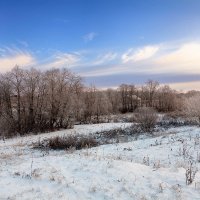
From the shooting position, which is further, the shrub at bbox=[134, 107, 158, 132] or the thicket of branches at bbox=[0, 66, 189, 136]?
the thicket of branches at bbox=[0, 66, 189, 136]

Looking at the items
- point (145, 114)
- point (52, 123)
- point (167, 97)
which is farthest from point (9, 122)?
point (167, 97)

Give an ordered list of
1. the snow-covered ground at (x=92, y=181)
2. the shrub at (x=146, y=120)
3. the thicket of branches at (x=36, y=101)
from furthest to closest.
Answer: the thicket of branches at (x=36, y=101), the shrub at (x=146, y=120), the snow-covered ground at (x=92, y=181)

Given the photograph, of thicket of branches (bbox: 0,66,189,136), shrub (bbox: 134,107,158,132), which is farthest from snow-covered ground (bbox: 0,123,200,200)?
thicket of branches (bbox: 0,66,189,136)

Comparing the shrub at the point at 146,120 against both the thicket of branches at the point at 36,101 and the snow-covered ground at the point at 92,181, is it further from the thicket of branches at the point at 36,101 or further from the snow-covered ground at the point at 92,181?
the snow-covered ground at the point at 92,181

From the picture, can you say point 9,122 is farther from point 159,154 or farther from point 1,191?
point 1,191

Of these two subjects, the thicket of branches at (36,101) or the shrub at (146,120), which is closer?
the shrub at (146,120)

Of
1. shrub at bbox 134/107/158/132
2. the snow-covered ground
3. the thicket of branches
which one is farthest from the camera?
the thicket of branches

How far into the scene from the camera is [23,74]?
39.0 metres

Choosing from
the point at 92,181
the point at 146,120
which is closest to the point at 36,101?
the point at 146,120

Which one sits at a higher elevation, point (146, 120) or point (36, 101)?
point (36, 101)

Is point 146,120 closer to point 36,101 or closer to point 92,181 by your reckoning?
point 36,101

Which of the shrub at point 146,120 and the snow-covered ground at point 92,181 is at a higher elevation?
the snow-covered ground at point 92,181

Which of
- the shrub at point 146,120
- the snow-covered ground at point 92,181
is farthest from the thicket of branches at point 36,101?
the snow-covered ground at point 92,181

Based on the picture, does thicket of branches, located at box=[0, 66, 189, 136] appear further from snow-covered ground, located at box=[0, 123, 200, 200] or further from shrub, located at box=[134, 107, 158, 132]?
snow-covered ground, located at box=[0, 123, 200, 200]
